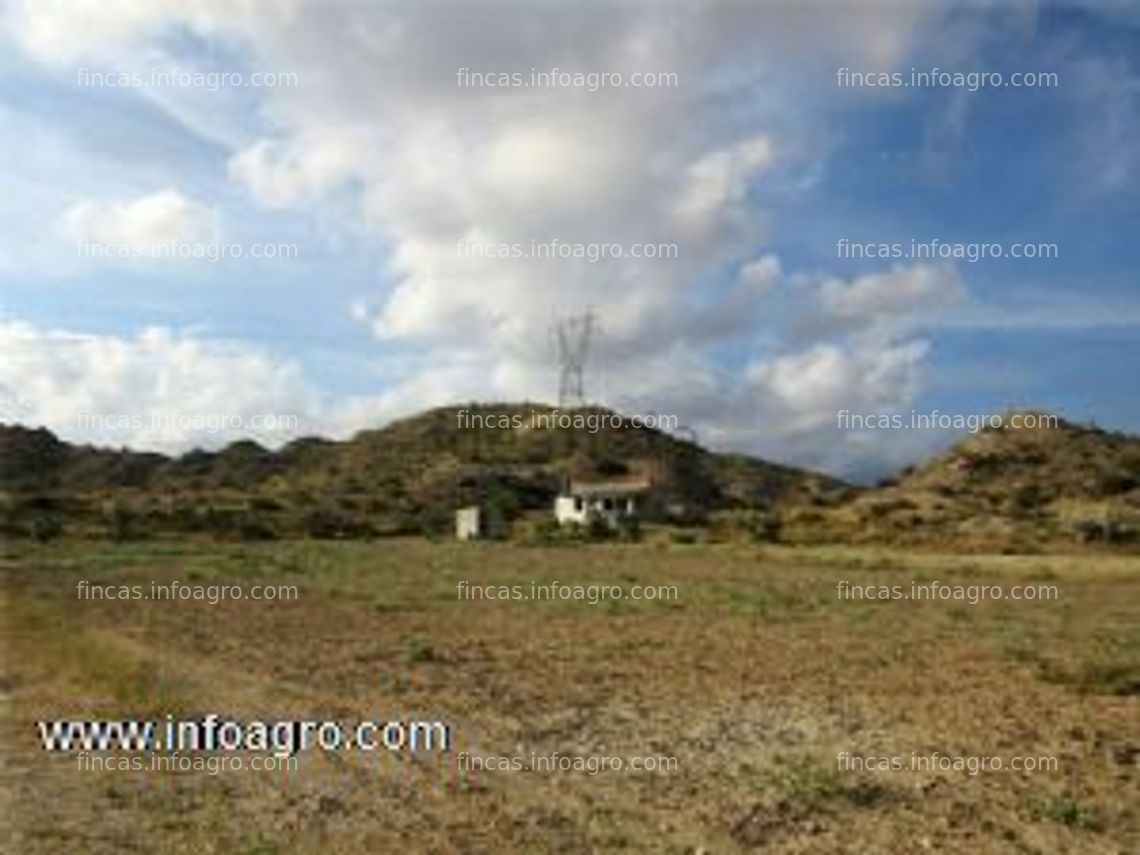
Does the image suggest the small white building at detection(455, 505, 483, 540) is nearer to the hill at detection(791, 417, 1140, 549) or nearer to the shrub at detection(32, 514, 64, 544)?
the hill at detection(791, 417, 1140, 549)

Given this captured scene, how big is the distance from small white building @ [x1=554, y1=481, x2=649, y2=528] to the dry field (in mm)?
65778

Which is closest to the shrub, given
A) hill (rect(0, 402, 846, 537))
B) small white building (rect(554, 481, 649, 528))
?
hill (rect(0, 402, 846, 537))

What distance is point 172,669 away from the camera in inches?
814

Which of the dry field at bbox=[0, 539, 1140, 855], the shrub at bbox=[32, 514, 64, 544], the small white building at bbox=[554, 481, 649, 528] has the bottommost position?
the dry field at bbox=[0, 539, 1140, 855]

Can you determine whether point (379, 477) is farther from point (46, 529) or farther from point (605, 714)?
point (605, 714)

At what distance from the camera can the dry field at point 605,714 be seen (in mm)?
11242

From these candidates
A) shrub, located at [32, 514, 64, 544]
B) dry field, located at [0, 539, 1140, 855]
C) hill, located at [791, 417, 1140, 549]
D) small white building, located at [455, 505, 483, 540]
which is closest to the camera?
dry field, located at [0, 539, 1140, 855]

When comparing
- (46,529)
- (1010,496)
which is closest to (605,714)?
(46,529)

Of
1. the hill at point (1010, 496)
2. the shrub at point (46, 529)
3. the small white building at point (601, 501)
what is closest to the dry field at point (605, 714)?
the hill at point (1010, 496)

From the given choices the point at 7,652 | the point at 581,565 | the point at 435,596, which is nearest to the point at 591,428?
the point at 581,565

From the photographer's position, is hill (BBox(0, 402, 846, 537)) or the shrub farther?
hill (BBox(0, 402, 846, 537))

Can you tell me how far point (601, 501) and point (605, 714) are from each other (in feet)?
288

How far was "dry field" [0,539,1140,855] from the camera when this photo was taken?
443 inches

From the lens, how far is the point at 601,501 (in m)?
104
